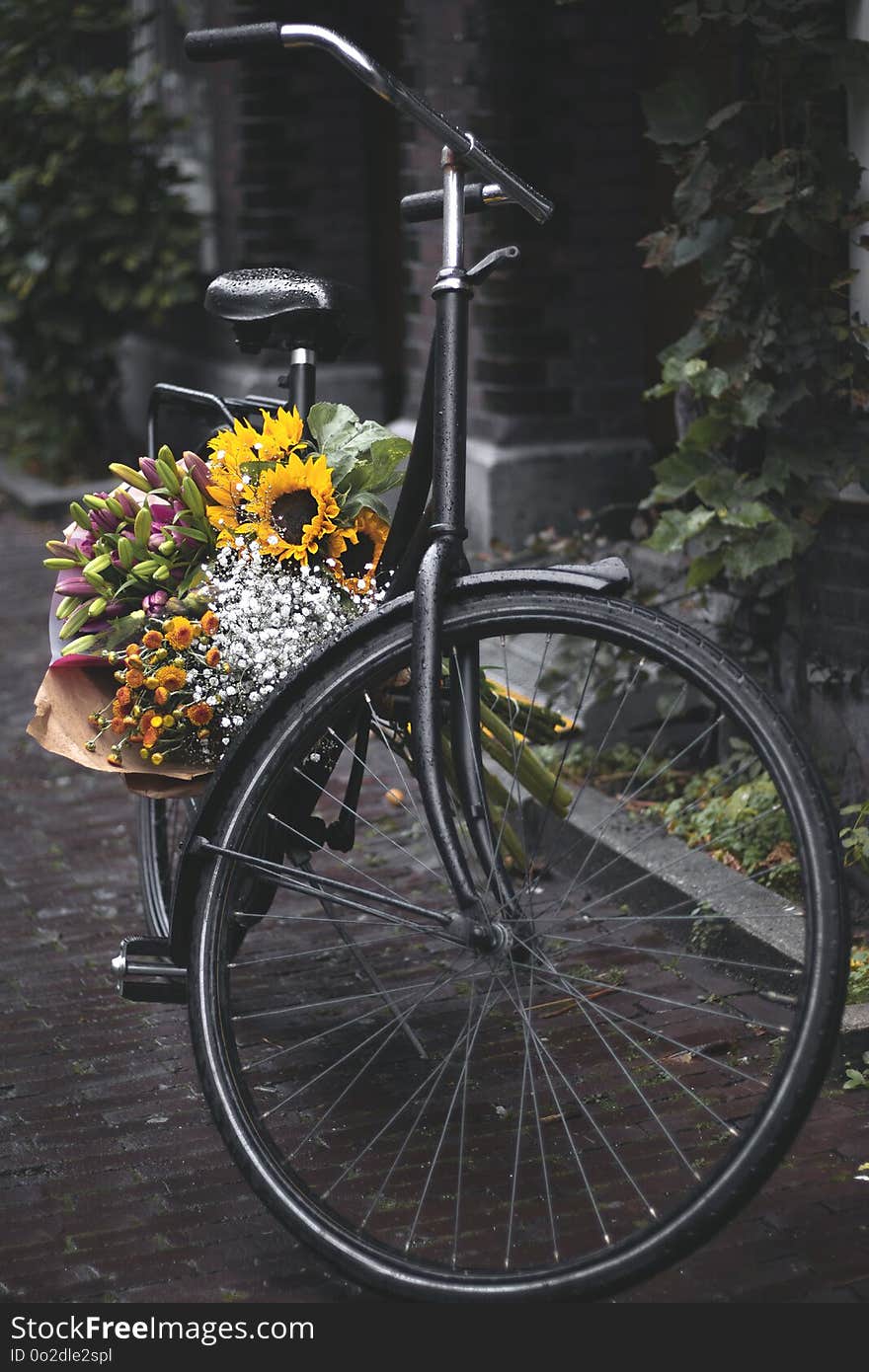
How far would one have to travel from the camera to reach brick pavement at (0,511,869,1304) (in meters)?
2.61

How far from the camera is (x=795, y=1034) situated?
219 centimetres

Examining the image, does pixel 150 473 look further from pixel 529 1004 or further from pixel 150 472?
pixel 529 1004

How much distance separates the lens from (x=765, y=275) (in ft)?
13.8

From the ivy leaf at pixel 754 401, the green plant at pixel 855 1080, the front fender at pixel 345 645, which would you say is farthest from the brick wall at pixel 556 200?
the front fender at pixel 345 645

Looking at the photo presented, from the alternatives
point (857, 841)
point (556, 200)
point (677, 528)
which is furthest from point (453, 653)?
point (556, 200)

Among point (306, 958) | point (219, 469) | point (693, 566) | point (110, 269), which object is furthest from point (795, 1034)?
point (110, 269)

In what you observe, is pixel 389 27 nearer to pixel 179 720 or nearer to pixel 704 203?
pixel 704 203

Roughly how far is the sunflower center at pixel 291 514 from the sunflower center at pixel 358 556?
12cm

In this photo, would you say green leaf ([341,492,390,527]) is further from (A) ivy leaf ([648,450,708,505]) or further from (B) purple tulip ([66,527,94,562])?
(A) ivy leaf ([648,450,708,505])

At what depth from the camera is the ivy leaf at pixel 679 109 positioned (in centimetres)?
426

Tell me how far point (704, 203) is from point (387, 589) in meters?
1.81

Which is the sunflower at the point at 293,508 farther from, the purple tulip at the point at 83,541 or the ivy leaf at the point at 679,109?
the ivy leaf at the point at 679,109

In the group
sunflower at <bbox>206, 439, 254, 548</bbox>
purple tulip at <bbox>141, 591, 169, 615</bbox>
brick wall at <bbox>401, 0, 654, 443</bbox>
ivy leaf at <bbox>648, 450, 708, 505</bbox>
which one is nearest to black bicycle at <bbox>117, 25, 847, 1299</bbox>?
sunflower at <bbox>206, 439, 254, 548</bbox>

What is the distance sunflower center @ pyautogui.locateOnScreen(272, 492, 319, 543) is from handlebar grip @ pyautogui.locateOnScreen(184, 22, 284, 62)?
710 mm
